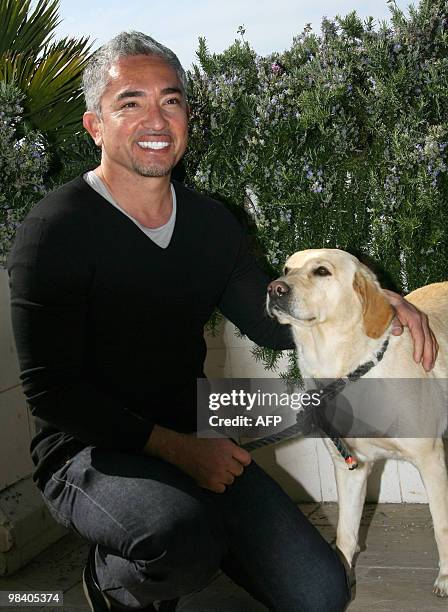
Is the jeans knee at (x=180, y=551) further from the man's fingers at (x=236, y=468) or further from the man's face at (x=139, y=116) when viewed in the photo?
the man's face at (x=139, y=116)

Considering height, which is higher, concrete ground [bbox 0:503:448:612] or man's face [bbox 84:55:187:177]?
man's face [bbox 84:55:187:177]

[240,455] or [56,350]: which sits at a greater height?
[56,350]

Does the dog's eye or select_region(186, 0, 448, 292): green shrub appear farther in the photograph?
select_region(186, 0, 448, 292): green shrub

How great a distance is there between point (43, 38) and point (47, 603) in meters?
3.65

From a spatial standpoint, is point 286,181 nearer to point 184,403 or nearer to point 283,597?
point 184,403

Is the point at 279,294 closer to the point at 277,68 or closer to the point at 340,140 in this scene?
the point at 340,140

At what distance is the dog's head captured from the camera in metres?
2.72

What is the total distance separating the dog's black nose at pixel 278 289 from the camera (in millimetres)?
2660

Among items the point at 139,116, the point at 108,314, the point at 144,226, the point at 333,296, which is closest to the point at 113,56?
the point at 139,116

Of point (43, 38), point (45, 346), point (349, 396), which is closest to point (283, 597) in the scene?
point (349, 396)

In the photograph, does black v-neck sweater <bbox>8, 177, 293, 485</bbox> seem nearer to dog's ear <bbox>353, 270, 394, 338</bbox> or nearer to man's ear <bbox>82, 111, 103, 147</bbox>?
man's ear <bbox>82, 111, 103, 147</bbox>

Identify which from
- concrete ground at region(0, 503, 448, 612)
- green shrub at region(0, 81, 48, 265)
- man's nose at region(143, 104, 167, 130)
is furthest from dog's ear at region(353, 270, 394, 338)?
green shrub at region(0, 81, 48, 265)

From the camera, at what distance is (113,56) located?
2.47 metres

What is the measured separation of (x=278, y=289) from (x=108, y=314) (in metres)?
0.58
